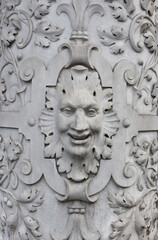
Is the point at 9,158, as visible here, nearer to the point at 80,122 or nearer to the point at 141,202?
the point at 80,122

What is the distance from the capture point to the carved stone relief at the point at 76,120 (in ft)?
6.47

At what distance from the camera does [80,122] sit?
1.90m

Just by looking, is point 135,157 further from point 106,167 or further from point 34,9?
point 34,9

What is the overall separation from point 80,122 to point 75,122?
2cm

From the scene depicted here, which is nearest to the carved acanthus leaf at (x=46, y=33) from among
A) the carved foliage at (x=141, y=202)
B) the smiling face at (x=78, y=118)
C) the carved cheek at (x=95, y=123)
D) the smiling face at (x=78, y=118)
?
the smiling face at (x=78, y=118)

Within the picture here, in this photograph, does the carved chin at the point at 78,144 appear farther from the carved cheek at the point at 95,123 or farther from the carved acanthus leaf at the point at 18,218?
the carved acanthus leaf at the point at 18,218

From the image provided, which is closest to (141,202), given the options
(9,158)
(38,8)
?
(9,158)

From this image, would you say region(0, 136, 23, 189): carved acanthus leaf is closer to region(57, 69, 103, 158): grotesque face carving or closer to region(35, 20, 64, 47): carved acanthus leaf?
region(57, 69, 103, 158): grotesque face carving

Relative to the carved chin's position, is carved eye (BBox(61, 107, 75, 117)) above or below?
above

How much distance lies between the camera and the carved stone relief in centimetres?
197

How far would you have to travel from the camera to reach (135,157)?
80.6 inches

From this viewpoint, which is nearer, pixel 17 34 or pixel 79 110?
pixel 79 110

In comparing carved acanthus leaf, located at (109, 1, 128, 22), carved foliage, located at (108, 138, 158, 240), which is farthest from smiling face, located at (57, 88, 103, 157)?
carved acanthus leaf, located at (109, 1, 128, 22)

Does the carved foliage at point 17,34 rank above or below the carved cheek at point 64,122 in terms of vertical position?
above
